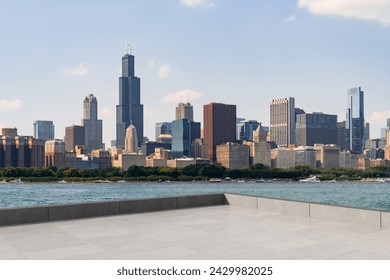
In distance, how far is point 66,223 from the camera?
49.2 ft

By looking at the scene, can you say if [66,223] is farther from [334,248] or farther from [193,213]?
[334,248]

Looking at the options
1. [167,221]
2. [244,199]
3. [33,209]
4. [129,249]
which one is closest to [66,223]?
[33,209]

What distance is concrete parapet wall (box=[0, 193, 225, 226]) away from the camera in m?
14.9

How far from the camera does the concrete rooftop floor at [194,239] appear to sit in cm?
1079

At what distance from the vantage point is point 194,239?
12359mm

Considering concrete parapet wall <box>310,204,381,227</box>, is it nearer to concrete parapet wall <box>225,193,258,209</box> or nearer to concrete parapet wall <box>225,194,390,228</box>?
concrete parapet wall <box>225,194,390,228</box>

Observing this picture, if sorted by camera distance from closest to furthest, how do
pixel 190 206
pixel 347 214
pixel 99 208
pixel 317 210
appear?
pixel 347 214 → pixel 317 210 → pixel 99 208 → pixel 190 206

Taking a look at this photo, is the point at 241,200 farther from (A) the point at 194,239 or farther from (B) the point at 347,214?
(A) the point at 194,239

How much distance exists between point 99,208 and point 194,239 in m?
5.34

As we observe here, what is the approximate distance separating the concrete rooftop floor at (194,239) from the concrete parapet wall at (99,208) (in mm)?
545

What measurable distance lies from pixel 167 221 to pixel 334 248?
5.86m

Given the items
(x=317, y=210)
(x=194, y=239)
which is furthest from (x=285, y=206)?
(x=194, y=239)

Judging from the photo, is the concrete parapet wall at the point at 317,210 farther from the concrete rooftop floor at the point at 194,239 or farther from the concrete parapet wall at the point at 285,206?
the concrete rooftop floor at the point at 194,239

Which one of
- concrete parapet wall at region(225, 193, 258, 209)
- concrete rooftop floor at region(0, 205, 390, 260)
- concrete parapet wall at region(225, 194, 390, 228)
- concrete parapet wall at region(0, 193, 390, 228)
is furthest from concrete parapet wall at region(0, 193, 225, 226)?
concrete parapet wall at region(225, 194, 390, 228)
